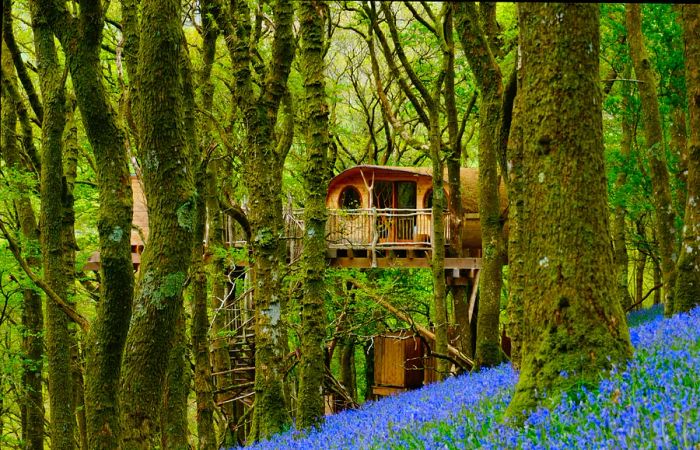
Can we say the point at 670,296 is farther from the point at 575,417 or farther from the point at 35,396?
the point at 35,396

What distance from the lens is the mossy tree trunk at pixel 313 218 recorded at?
921 centimetres

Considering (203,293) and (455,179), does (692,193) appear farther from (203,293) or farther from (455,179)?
(455,179)

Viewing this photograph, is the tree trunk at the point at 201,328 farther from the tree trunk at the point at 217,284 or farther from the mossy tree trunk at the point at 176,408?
the tree trunk at the point at 217,284

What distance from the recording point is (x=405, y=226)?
2617 centimetres

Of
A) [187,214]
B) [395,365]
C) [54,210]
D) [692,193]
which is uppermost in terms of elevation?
[692,193]

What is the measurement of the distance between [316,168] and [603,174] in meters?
4.94

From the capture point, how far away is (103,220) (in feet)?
20.5

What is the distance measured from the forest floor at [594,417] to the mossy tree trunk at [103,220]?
219 cm

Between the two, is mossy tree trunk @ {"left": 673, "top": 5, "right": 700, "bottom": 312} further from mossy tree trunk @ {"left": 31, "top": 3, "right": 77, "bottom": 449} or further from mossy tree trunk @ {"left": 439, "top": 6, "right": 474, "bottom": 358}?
mossy tree trunk @ {"left": 31, "top": 3, "right": 77, "bottom": 449}

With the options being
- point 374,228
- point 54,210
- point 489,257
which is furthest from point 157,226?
point 374,228

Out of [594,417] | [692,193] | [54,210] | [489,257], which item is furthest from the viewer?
[489,257]

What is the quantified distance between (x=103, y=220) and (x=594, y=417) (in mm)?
4689

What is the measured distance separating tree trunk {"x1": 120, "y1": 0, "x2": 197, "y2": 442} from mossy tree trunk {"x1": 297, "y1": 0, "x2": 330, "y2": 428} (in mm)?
3897

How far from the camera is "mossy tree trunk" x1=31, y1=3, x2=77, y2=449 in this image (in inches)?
361
